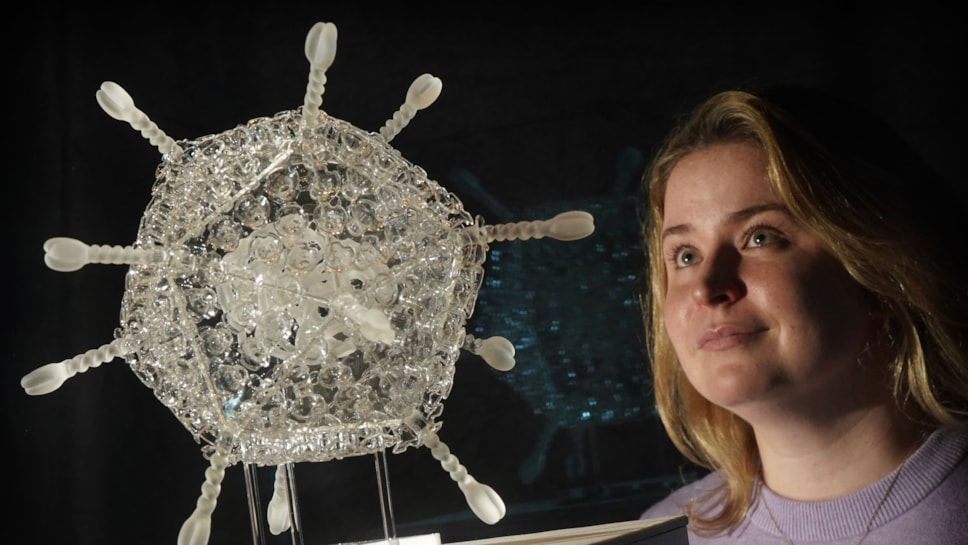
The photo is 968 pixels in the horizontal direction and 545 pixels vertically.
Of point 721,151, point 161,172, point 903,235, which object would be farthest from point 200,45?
point 903,235

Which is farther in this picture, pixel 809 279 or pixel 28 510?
pixel 28 510

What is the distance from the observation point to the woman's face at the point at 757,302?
113 cm

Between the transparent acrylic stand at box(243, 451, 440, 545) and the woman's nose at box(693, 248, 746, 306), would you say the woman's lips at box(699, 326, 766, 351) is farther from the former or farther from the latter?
the transparent acrylic stand at box(243, 451, 440, 545)

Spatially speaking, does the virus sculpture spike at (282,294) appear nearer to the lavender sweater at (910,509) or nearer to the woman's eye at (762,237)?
the woman's eye at (762,237)

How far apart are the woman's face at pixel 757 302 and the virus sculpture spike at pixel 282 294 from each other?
32 centimetres

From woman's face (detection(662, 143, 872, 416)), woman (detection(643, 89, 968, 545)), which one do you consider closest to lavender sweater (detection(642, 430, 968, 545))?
woman (detection(643, 89, 968, 545))

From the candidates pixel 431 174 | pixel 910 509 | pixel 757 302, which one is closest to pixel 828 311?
pixel 757 302

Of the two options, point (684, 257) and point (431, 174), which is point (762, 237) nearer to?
point (684, 257)

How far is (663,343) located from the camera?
1.38m

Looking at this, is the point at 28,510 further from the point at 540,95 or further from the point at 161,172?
the point at 540,95

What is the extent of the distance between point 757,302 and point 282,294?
21.3 inches

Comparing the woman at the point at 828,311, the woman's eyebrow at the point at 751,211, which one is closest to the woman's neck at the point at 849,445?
the woman at the point at 828,311

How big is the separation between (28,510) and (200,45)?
2.18ft

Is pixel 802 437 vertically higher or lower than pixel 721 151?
lower
